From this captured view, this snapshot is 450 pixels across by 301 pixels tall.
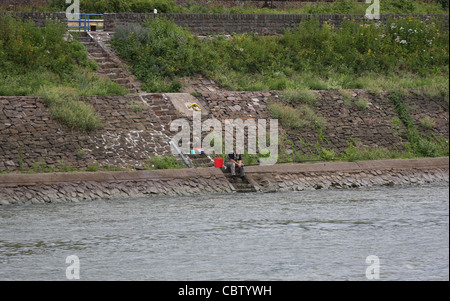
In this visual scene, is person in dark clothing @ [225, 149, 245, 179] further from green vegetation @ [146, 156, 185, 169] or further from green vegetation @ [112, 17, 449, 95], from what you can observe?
green vegetation @ [112, 17, 449, 95]

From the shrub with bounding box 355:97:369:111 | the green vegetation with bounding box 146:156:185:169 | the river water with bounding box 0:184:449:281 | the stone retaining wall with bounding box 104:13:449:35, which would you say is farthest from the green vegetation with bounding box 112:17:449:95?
the river water with bounding box 0:184:449:281

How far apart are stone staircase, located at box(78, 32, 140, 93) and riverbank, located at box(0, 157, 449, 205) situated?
600cm

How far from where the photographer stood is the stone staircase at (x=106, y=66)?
3231cm

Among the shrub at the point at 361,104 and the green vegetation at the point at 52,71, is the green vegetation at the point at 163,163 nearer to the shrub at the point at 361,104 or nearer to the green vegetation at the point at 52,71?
the green vegetation at the point at 52,71

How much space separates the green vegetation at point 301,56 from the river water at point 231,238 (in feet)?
30.1

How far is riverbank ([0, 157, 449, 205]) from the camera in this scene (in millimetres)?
24812

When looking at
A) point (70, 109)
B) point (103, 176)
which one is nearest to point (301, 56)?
point (70, 109)

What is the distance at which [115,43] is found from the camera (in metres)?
34.6

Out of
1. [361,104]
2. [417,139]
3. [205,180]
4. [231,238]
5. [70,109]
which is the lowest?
[205,180]

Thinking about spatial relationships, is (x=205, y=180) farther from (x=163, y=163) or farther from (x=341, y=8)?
(x=341, y=8)

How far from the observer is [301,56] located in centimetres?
3678

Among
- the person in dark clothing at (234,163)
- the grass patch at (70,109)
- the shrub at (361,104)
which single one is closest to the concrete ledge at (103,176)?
the person in dark clothing at (234,163)

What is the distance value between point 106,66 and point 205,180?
27.1 ft
